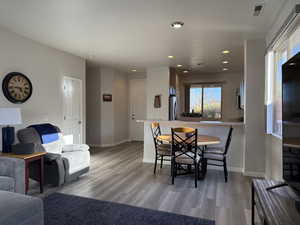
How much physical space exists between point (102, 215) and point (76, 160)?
1.45m

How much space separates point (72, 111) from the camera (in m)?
4.97

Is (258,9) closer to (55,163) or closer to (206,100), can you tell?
(55,163)

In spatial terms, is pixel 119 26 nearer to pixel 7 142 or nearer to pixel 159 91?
pixel 7 142

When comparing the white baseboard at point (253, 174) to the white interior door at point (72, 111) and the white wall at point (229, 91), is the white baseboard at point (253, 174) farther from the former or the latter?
the white interior door at point (72, 111)

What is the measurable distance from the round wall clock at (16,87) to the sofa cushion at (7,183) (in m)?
1.61

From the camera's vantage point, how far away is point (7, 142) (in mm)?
3023

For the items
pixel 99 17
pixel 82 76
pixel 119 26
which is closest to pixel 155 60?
pixel 82 76

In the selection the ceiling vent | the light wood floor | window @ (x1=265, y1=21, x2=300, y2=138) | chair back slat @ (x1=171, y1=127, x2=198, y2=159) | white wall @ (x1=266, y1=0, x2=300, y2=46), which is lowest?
the light wood floor

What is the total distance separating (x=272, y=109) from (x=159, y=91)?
3.54 metres

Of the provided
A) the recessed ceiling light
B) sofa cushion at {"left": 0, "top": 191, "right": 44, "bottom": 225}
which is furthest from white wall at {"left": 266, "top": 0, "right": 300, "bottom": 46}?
sofa cushion at {"left": 0, "top": 191, "right": 44, "bottom": 225}

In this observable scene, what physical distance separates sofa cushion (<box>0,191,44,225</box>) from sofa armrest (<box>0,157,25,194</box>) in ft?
2.23

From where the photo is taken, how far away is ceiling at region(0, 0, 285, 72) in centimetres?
248

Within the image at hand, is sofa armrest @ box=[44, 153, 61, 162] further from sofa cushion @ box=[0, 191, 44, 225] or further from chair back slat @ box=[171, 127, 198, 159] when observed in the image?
chair back slat @ box=[171, 127, 198, 159]

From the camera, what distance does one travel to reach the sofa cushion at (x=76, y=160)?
11.1 ft
